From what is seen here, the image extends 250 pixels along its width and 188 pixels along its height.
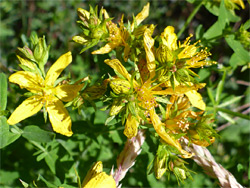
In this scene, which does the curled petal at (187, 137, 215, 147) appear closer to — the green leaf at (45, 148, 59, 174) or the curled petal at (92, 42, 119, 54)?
the curled petal at (92, 42, 119, 54)

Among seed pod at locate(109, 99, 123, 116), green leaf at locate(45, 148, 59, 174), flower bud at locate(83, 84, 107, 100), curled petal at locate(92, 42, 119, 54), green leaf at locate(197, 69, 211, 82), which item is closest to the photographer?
seed pod at locate(109, 99, 123, 116)

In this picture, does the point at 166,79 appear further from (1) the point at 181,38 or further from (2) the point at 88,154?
(1) the point at 181,38

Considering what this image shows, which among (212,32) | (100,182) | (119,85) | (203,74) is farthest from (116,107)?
(212,32)

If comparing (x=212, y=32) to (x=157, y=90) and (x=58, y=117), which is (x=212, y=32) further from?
(x=58, y=117)

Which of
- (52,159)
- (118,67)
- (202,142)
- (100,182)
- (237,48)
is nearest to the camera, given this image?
(100,182)

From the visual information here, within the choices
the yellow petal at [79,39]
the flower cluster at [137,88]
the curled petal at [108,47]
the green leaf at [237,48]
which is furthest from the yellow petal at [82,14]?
the green leaf at [237,48]

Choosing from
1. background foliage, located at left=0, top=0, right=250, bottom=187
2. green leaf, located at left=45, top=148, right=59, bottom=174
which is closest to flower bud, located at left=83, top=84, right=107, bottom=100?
background foliage, located at left=0, top=0, right=250, bottom=187

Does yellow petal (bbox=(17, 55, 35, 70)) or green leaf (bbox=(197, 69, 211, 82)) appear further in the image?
green leaf (bbox=(197, 69, 211, 82))
